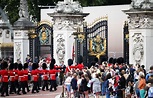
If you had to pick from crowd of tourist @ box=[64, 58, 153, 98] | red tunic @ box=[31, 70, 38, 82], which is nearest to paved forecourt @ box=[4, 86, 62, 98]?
red tunic @ box=[31, 70, 38, 82]

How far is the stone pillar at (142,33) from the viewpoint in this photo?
26812 mm

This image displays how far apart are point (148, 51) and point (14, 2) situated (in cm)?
1808

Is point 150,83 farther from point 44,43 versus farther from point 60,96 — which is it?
point 44,43

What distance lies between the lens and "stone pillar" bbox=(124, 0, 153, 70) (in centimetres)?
2681

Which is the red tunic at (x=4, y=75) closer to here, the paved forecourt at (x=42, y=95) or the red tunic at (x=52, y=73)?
the paved forecourt at (x=42, y=95)

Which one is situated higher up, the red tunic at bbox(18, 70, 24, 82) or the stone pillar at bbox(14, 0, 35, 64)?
the stone pillar at bbox(14, 0, 35, 64)

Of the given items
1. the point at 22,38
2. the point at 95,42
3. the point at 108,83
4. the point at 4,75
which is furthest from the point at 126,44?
the point at 108,83

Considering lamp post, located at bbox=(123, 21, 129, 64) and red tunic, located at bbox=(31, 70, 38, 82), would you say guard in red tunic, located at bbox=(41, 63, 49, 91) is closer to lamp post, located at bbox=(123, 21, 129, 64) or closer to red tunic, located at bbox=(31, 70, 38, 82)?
red tunic, located at bbox=(31, 70, 38, 82)

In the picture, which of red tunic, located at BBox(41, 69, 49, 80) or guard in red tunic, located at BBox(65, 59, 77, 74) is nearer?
guard in red tunic, located at BBox(65, 59, 77, 74)

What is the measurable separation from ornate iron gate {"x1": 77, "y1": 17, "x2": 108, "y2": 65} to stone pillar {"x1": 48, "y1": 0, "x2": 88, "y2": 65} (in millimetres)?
552

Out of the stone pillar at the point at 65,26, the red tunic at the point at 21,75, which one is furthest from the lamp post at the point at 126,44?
the red tunic at the point at 21,75

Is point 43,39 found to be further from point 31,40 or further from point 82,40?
point 82,40

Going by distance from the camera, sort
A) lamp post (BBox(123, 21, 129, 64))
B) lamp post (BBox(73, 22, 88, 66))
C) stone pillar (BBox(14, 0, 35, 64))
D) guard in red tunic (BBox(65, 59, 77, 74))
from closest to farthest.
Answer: guard in red tunic (BBox(65, 59, 77, 74)) < lamp post (BBox(123, 21, 129, 64)) < lamp post (BBox(73, 22, 88, 66)) < stone pillar (BBox(14, 0, 35, 64))

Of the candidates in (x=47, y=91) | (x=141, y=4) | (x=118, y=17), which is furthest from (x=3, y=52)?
(x=141, y=4)
